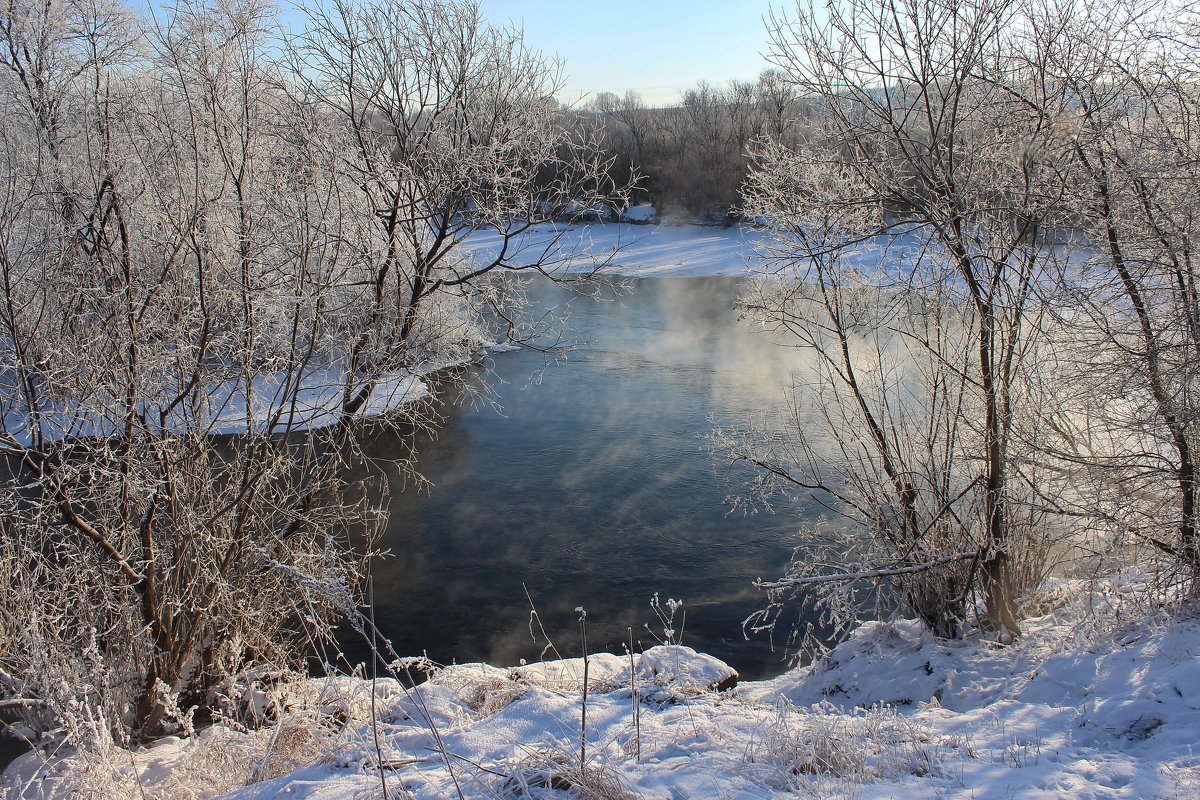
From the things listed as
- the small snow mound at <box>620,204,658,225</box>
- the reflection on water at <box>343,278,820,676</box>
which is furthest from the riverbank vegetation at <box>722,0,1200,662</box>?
the small snow mound at <box>620,204,658,225</box>

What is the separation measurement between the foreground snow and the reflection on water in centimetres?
192

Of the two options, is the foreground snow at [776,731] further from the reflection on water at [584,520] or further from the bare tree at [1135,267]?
the reflection on water at [584,520]

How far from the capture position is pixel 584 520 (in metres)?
10.2

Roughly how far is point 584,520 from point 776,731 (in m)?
6.72

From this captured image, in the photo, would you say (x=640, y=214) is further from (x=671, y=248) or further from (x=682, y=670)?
(x=682, y=670)

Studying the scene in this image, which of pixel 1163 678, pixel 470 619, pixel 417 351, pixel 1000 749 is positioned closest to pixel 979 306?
pixel 1163 678

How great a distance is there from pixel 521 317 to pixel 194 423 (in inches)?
528

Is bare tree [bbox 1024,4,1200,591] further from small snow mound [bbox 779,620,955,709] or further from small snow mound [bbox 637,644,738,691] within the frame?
small snow mound [bbox 637,644,738,691]

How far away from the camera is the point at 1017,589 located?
19.9 ft

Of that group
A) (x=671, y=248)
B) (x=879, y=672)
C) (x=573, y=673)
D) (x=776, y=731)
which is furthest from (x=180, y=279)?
(x=671, y=248)

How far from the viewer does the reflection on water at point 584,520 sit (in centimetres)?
809

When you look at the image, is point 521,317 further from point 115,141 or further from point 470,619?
point 115,141

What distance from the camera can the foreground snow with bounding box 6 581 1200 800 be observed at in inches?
118

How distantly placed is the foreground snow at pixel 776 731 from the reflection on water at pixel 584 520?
192 centimetres
